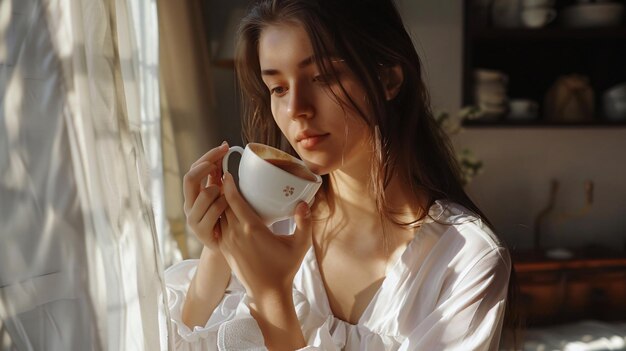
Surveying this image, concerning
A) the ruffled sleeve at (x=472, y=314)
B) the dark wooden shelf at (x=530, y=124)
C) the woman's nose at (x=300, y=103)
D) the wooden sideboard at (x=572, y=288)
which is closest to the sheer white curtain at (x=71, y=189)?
the woman's nose at (x=300, y=103)

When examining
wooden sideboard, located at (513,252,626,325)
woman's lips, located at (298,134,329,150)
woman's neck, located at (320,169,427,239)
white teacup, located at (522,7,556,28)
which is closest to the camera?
woman's lips, located at (298,134,329,150)

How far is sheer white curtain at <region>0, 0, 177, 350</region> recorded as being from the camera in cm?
44

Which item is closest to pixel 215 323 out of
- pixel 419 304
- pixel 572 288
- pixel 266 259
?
pixel 266 259

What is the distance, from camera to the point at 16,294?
44cm

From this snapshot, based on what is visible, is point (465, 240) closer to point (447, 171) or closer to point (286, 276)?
point (447, 171)

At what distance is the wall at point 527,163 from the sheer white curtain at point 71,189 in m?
2.42

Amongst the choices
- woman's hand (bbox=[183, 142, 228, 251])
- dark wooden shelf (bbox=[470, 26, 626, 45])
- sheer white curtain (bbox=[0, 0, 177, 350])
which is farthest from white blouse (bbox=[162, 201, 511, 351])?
dark wooden shelf (bbox=[470, 26, 626, 45])

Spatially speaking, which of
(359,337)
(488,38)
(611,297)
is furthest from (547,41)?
(359,337)

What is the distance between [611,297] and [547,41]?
1288mm

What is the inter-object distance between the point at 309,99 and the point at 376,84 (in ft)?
0.36

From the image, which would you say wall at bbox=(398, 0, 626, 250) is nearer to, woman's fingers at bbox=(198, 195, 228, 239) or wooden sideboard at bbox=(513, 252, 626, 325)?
wooden sideboard at bbox=(513, 252, 626, 325)

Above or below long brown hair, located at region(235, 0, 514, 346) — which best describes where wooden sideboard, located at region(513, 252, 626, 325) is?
below

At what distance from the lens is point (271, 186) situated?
2.43 ft

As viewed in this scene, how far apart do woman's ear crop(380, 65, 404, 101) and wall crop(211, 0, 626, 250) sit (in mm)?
1953
